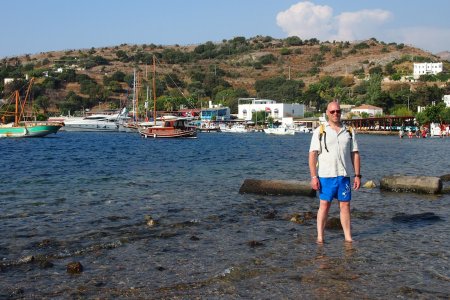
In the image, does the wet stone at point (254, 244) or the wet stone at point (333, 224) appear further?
the wet stone at point (333, 224)

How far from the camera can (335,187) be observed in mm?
8578

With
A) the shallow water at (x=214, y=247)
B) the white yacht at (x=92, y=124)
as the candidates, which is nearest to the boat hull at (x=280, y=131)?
the white yacht at (x=92, y=124)

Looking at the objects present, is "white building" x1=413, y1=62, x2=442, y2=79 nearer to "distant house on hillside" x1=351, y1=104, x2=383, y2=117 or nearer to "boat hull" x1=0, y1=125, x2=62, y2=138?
"distant house on hillside" x1=351, y1=104, x2=383, y2=117

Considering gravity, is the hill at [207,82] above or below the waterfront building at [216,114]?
above

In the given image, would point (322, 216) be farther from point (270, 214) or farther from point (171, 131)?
point (171, 131)

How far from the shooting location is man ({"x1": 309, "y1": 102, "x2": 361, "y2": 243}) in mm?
8430

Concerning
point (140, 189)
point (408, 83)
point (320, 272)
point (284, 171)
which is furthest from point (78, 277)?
point (408, 83)

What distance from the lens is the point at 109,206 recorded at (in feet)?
46.4

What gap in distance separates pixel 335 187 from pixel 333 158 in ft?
1.67

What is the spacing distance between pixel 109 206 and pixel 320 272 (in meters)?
8.06

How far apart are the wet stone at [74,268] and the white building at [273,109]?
428 feet

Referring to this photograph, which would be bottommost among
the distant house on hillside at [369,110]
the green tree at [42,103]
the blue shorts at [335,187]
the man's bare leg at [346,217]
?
the man's bare leg at [346,217]

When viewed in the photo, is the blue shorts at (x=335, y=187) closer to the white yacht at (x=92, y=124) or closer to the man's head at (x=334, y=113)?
the man's head at (x=334, y=113)

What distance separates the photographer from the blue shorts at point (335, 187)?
28.0 ft
